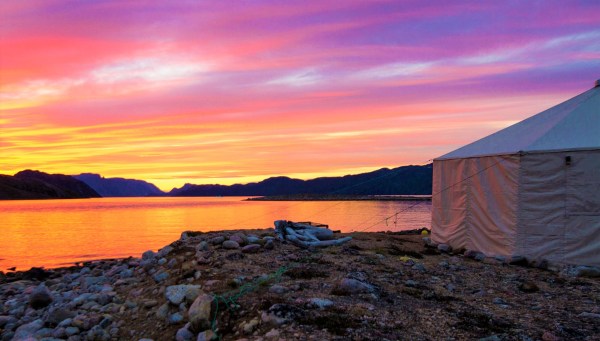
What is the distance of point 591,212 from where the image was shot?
10.5 meters

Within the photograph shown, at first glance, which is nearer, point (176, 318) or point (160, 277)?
point (176, 318)

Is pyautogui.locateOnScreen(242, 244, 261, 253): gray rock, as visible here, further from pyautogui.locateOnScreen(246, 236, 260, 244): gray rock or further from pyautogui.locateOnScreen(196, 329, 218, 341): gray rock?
pyautogui.locateOnScreen(196, 329, 218, 341): gray rock

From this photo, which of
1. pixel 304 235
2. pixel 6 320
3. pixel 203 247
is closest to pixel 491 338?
pixel 203 247

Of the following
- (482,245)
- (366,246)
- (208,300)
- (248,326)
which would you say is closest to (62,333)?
(208,300)

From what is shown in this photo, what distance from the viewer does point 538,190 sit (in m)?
11.1

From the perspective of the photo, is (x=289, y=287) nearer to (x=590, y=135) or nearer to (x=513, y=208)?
(x=513, y=208)

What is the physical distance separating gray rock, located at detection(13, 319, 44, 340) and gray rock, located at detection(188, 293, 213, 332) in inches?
121

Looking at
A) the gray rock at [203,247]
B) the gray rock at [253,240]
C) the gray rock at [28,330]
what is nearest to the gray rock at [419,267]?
the gray rock at [253,240]

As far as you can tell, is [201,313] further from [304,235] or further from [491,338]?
[304,235]

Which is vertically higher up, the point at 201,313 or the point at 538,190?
the point at 538,190

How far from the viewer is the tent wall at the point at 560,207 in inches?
414

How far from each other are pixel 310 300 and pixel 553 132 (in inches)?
349

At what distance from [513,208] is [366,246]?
406cm

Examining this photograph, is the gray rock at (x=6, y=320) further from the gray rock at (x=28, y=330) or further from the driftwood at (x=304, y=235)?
the driftwood at (x=304, y=235)
